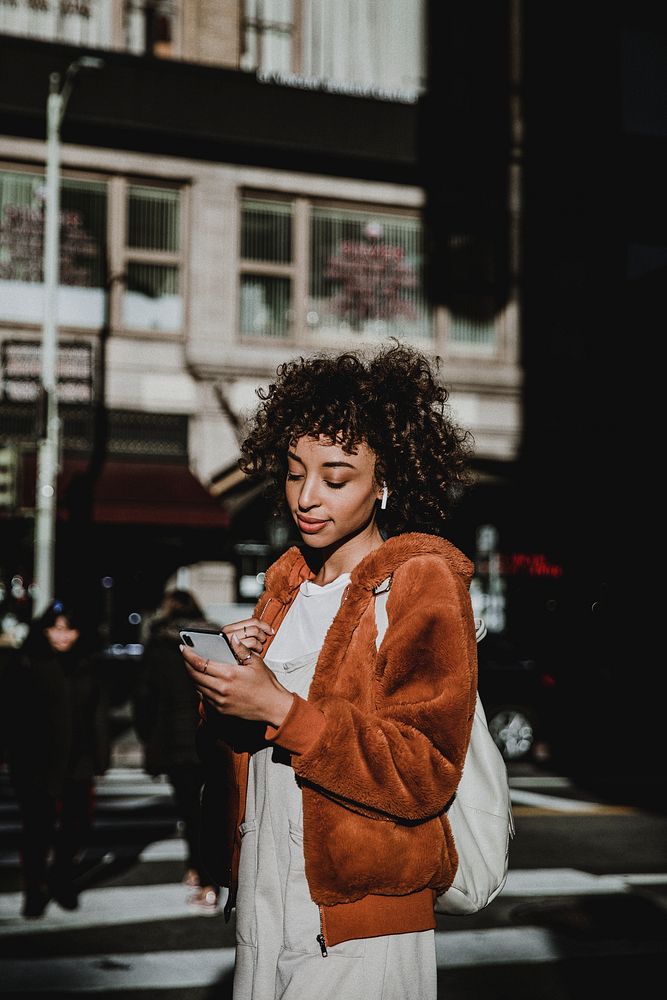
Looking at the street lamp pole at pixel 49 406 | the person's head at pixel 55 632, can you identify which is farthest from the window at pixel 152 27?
the person's head at pixel 55 632

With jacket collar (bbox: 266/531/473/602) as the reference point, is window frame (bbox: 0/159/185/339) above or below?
above

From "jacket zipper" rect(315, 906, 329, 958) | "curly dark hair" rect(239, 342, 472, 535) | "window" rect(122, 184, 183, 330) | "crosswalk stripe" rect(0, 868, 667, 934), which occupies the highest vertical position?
"window" rect(122, 184, 183, 330)

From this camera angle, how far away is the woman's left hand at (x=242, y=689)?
2246mm

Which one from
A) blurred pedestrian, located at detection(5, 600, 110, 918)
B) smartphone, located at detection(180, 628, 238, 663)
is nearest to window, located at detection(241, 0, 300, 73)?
blurred pedestrian, located at detection(5, 600, 110, 918)

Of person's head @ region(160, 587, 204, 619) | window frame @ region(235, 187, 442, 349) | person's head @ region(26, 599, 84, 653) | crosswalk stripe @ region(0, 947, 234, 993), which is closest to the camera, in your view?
crosswalk stripe @ region(0, 947, 234, 993)

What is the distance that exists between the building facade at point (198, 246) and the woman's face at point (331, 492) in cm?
1507

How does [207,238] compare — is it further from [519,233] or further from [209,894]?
[209,894]

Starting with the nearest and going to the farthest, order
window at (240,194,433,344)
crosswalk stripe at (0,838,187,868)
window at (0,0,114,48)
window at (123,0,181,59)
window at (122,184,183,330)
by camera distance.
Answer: crosswalk stripe at (0,838,187,868) < window at (0,0,114,48) < window at (122,184,183,330) < window at (123,0,181,59) < window at (240,194,433,344)

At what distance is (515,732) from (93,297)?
992 cm

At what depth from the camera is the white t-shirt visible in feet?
8.87

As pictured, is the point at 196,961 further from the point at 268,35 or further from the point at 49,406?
the point at 268,35

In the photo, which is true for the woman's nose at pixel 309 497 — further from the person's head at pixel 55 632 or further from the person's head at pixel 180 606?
the person's head at pixel 180 606

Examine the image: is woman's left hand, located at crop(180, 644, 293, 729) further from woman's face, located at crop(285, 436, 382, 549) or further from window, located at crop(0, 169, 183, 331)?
window, located at crop(0, 169, 183, 331)

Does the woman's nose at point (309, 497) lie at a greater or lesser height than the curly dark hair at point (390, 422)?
lesser
